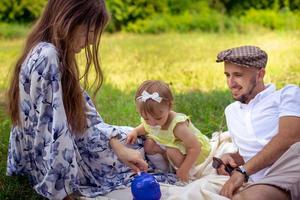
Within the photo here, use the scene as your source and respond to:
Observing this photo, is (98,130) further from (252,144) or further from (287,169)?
(287,169)

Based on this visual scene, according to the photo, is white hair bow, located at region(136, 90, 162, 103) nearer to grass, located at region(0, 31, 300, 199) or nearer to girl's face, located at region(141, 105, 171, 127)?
girl's face, located at region(141, 105, 171, 127)

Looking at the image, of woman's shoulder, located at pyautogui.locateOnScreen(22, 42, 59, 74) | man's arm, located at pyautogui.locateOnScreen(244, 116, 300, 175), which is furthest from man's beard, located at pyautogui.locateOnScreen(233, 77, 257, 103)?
woman's shoulder, located at pyautogui.locateOnScreen(22, 42, 59, 74)

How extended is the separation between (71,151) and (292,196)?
4.04 ft

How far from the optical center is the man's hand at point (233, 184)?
3357 mm

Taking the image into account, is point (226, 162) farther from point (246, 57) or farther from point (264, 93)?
point (246, 57)

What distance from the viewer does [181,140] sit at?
396 centimetres

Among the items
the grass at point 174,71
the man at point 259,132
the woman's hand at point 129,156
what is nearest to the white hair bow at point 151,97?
the woman's hand at point 129,156

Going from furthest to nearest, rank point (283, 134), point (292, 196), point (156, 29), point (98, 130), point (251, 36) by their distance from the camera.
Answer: point (156, 29) < point (251, 36) < point (98, 130) < point (283, 134) < point (292, 196)

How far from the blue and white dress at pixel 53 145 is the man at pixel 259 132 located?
0.61 metres

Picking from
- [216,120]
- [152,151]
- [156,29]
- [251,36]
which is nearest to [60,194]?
[152,151]

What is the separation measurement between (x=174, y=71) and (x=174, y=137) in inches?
167

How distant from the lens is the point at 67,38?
137 inches

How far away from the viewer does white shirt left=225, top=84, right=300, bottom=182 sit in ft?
11.4

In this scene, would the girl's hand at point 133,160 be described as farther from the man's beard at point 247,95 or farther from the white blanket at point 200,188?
the man's beard at point 247,95
